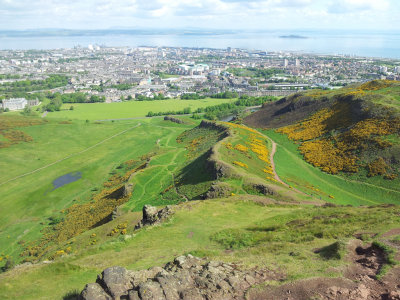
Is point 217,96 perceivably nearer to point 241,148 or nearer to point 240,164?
point 241,148

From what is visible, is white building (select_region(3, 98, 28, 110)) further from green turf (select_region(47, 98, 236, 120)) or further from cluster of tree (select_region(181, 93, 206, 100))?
cluster of tree (select_region(181, 93, 206, 100))

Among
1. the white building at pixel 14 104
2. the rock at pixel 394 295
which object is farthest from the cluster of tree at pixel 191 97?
the rock at pixel 394 295

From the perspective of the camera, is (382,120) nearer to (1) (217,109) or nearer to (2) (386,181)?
(2) (386,181)

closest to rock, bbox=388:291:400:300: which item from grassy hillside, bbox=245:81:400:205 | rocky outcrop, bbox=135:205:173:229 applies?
rocky outcrop, bbox=135:205:173:229

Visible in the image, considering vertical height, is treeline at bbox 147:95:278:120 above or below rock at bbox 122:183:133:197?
above

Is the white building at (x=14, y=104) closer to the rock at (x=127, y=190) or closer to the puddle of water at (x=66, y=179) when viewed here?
the puddle of water at (x=66, y=179)

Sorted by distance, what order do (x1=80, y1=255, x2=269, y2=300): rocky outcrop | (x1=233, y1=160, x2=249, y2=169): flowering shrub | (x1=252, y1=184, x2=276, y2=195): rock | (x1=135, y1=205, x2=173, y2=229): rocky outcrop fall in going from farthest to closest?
1. (x1=233, y1=160, x2=249, y2=169): flowering shrub
2. (x1=252, y1=184, x2=276, y2=195): rock
3. (x1=135, y1=205, x2=173, y2=229): rocky outcrop
4. (x1=80, y1=255, x2=269, y2=300): rocky outcrop

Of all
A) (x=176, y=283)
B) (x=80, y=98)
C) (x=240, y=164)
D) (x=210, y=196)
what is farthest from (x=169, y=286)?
(x=80, y=98)

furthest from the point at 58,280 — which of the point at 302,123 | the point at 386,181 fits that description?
the point at 302,123
